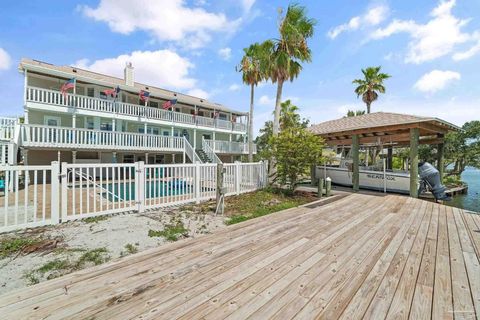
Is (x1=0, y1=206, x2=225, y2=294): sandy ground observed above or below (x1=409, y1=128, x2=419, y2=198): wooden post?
below

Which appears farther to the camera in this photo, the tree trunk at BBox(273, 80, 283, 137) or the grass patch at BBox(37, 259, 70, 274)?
the tree trunk at BBox(273, 80, 283, 137)

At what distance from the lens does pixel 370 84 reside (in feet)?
61.8

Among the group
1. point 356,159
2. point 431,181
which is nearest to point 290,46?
point 356,159

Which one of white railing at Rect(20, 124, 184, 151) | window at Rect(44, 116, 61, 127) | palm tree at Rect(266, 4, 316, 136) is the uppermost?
palm tree at Rect(266, 4, 316, 136)

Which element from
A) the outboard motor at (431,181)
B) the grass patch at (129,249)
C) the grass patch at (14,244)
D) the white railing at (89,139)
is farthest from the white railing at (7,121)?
the outboard motor at (431,181)

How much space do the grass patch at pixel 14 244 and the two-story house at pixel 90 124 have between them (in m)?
7.65

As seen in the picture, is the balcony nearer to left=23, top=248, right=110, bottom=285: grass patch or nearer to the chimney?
the chimney

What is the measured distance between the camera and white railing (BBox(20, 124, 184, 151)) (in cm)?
1101

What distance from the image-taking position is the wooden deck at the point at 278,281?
201 cm

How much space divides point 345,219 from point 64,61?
823 inches

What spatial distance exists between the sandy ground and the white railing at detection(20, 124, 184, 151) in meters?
9.52

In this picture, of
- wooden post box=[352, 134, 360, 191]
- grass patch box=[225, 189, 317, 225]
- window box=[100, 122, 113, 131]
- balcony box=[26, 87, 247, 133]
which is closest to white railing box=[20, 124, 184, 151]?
balcony box=[26, 87, 247, 133]

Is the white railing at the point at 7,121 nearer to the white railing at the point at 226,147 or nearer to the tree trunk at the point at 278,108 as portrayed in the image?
the white railing at the point at 226,147

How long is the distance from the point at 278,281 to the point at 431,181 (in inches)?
391
